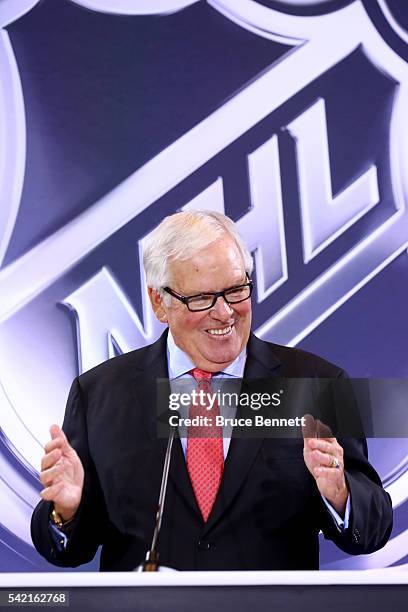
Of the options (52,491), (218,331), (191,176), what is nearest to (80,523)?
(52,491)

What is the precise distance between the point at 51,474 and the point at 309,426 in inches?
29.4

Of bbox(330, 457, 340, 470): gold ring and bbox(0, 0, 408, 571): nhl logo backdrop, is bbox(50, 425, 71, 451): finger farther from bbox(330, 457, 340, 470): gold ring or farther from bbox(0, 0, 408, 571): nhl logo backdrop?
bbox(330, 457, 340, 470): gold ring

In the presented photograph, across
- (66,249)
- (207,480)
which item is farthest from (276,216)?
(207,480)

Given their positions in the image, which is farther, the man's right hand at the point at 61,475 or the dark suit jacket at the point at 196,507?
the dark suit jacket at the point at 196,507

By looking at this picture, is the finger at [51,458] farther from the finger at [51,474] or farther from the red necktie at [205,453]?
the red necktie at [205,453]

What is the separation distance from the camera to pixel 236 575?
7.98 feet

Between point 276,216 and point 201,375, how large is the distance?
1.79 feet

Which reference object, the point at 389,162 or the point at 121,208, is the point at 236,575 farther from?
the point at 389,162

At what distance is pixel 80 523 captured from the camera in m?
2.47

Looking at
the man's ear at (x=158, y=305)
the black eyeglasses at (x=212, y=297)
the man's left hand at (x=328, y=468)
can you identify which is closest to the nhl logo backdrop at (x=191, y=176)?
the man's ear at (x=158, y=305)

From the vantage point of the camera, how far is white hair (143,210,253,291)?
257cm

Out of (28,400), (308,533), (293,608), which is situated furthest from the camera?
(28,400)

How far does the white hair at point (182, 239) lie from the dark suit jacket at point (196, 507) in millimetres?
366

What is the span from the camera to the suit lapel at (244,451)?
2.49 metres
